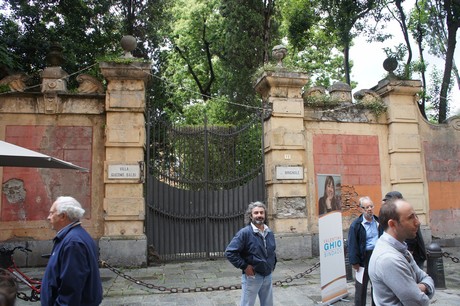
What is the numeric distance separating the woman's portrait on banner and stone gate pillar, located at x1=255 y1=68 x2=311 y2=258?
0.55m

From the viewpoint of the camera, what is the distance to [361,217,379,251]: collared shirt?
5191 millimetres

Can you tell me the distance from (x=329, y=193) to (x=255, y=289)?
6.15 meters

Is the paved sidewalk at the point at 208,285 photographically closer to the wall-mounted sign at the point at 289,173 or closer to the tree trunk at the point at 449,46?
the wall-mounted sign at the point at 289,173

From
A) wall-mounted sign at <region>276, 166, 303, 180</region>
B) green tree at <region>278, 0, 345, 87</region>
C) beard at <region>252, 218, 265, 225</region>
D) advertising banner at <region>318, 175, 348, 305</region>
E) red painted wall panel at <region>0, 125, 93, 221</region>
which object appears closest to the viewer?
beard at <region>252, 218, 265, 225</region>

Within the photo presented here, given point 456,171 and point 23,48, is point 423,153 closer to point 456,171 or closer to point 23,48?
point 456,171

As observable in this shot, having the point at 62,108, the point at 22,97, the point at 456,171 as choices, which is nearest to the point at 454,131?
the point at 456,171

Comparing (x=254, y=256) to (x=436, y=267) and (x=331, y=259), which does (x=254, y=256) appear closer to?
(x=331, y=259)

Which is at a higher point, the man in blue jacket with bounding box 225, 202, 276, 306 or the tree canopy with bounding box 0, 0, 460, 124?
the tree canopy with bounding box 0, 0, 460, 124

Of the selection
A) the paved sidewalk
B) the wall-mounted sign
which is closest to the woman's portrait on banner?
the wall-mounted sign

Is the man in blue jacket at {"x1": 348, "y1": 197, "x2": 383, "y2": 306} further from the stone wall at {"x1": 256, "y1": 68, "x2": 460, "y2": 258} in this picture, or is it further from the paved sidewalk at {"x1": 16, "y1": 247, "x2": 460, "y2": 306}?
the stone wall at {"x1": 256, "y1": 68, "x2": 460, "y2": 258}

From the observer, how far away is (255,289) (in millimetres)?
4309

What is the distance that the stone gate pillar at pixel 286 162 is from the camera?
9336 mm

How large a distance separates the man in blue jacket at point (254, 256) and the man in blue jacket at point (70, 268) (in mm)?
1580

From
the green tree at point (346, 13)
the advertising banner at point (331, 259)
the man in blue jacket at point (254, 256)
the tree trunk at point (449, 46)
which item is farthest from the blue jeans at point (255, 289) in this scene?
the green tree at point (346, 13)
